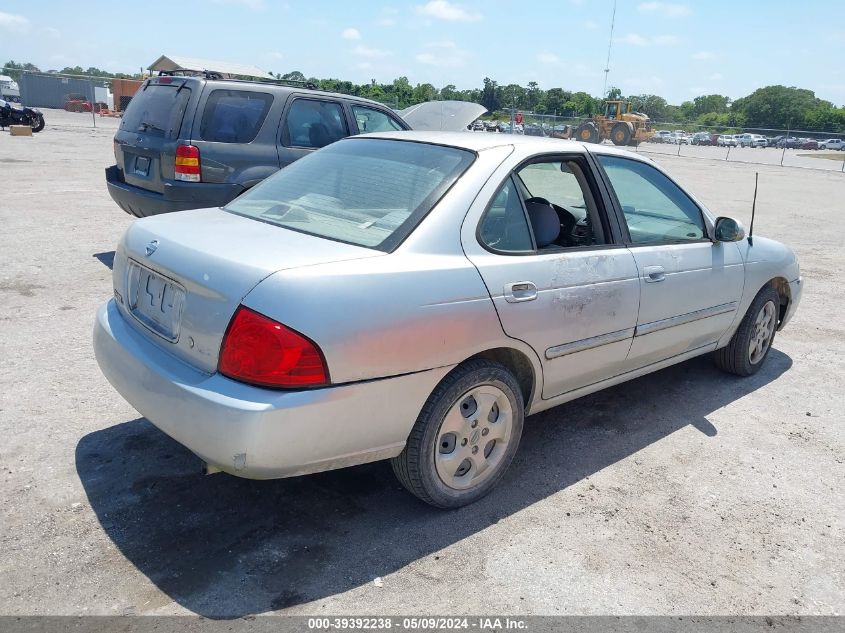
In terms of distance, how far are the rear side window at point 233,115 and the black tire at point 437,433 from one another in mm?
4458

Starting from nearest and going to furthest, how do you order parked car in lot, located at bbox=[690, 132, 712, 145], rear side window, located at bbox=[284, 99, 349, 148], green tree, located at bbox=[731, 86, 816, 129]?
rear side window, located at bbox=[284, 99, 349, 148] < parked car in lot, located at bbox=[690, 132, 712, 145] < green tree, located at bbox=[731, 86, 816, 129]

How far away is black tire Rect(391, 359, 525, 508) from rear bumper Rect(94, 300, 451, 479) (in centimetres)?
7

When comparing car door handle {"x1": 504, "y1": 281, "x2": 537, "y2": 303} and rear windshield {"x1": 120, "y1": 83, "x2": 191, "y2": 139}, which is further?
rear windshield {"x1": 120, "y1": 83, "x2": 191, "y2": 139}

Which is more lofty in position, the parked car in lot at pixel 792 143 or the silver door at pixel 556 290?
the parked car in lot at pixel 792 143

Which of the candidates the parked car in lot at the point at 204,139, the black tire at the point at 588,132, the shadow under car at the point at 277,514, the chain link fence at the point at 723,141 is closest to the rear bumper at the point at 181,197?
the parked car in lot at the point at 204,139

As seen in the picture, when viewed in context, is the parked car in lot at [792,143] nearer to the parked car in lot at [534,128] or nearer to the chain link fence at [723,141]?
the chain link fence at [723,141]

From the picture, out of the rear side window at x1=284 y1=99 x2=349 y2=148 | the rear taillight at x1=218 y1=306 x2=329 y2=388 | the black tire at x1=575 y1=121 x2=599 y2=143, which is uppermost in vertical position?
the black tire at x1=575 y1=121 x2=599 y2=143

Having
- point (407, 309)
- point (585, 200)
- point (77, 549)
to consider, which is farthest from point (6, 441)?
point (585, 200)

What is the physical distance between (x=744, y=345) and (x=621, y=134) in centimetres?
3647

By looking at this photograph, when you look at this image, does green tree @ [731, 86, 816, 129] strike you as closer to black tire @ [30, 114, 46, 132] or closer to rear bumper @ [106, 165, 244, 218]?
black tire @ [30, 114, 46, 132]

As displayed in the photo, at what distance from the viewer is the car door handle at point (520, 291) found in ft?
10.0

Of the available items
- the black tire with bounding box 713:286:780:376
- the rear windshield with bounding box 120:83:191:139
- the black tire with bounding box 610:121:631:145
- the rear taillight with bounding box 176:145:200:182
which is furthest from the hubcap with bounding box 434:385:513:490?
the black tire with bounding box 610:121:631:145

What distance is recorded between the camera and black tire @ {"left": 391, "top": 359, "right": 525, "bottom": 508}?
2.88 metres

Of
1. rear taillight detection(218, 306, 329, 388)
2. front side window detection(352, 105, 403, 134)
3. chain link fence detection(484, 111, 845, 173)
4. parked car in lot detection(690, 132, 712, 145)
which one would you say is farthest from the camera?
parked car in lot detection(690, 132, 712, 145)
